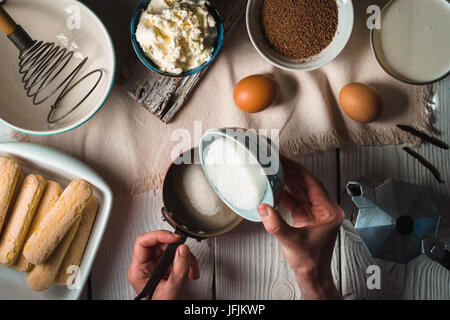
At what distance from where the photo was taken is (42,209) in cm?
76

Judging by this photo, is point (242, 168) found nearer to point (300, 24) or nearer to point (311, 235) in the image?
point (311, 235)

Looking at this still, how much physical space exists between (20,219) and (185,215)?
1.08 ft

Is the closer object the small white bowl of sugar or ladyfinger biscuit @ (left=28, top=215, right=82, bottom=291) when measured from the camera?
the small white bowl of sugar

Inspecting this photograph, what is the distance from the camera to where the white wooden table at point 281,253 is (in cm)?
82

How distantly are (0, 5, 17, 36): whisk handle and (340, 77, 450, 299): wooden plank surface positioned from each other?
71 centimetres

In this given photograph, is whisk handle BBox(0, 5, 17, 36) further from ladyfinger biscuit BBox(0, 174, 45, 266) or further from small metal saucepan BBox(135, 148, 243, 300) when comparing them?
small metal saucepan BBox(135, 148, 243, 300)

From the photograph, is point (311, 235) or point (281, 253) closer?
point (311, 235)

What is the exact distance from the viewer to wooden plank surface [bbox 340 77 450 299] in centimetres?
81

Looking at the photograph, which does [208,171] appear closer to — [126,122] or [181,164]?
[181,164]

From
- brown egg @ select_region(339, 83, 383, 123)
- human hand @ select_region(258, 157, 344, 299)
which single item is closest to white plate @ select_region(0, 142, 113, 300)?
human hand @ select_region(258, 157, 344, 299)

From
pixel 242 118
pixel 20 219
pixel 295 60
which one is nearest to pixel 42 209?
pixel 20 219

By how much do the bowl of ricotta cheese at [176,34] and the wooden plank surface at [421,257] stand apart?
0.39m

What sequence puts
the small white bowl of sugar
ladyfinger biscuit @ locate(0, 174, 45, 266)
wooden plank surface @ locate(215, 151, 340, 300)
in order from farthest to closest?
wooden plank surface @ locate(215, 151, 340, 300)
ladyfinger biscuit @ locate(0, 174, 45, 266)
the small white bowl of sugar
